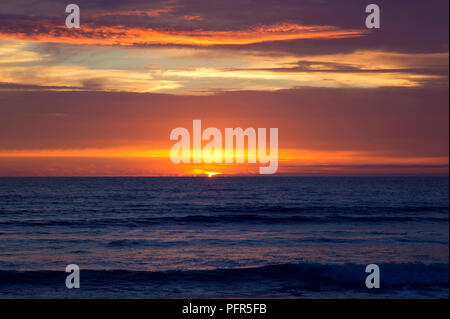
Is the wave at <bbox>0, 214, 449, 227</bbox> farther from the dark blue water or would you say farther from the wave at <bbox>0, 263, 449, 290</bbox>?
the wave at <bbox>0, 263, 449, 290</bbox>

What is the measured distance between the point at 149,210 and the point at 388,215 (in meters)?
19.8

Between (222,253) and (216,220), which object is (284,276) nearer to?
(222,253)

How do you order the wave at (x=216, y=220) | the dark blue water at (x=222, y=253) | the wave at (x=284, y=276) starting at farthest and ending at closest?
the wave at (x=216, y=220) < the wave at (x=284, y=276) < the dark blue water at (x=222, y=253)

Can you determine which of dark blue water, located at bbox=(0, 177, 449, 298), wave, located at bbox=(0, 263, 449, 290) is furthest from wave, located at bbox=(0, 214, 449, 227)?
wave, located at bbox=(0, 263, 449, 290)

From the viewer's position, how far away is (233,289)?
48.9 feet

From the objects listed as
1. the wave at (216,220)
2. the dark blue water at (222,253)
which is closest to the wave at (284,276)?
the dark blue water at (222,253)

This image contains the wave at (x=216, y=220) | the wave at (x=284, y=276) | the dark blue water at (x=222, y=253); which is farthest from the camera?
the wave at (x=216, y=220)

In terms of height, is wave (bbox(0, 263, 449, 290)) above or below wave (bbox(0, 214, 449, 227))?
below

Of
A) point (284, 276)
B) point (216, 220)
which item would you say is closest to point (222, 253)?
point (284, 276)

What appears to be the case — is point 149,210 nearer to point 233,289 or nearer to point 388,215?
point 388,215

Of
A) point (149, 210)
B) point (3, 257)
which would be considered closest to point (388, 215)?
point (149, 210)

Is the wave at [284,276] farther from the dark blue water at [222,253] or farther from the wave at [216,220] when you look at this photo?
the wave at [216,220]

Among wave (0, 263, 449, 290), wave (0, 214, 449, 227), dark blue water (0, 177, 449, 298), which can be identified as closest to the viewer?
dark blue water (0, 177, 449, 298)

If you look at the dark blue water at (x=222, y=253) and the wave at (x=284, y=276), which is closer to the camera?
the dark blue water at (x=222, y=253)
